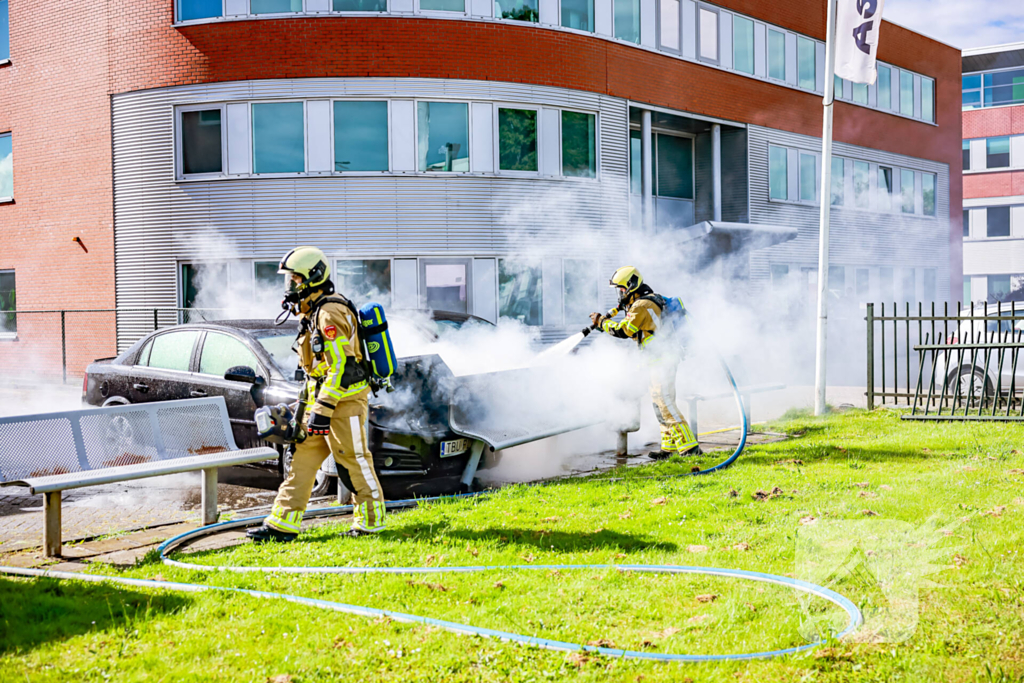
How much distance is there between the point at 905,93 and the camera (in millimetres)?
26031

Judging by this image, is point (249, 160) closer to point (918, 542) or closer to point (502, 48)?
point (502, 48)

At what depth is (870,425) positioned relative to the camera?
10180 mm

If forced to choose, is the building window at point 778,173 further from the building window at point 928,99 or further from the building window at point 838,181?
the building window at point 928,99

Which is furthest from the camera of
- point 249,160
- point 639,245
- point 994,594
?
point 639,245

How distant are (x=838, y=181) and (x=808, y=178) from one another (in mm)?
1469

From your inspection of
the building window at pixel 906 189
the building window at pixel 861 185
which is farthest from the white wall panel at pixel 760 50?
the building window at pixel 906 189

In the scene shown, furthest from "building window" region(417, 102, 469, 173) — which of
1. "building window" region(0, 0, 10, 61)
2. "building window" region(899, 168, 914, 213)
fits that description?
"building window" region(899, 168, 914, 213)

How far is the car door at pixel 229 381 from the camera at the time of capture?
7281mm

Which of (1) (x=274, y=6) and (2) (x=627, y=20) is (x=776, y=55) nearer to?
(2) (x=627, y=20)

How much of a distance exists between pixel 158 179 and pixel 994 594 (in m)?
15.6

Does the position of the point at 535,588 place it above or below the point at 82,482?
below

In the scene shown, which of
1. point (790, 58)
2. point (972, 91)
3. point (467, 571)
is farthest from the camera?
point (972, 91)

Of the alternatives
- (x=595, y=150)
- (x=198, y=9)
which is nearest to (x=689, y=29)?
(x=595, y=150)

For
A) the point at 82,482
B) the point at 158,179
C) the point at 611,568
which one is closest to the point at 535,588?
the point at 611,568
